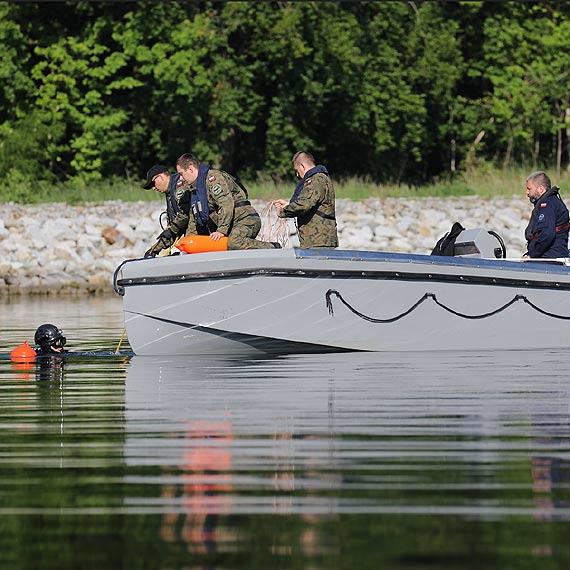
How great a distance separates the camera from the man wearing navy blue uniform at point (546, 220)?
523 inches

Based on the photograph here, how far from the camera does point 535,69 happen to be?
133ft

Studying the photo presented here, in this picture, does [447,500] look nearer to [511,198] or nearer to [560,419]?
[560,419]

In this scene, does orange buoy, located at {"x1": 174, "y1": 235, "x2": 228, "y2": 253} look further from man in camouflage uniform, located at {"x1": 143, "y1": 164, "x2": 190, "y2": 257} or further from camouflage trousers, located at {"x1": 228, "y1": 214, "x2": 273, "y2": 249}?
man in camouflage uniform, located at {"x1": 143, "y1": 164, "x2": 190, "y2": 257}

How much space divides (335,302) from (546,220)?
195 cm

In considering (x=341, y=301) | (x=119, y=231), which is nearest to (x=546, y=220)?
(x=341, y=301)

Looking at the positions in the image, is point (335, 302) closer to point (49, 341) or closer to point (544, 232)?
point (544, 232)

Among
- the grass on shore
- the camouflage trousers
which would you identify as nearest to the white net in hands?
the camouflage trousers

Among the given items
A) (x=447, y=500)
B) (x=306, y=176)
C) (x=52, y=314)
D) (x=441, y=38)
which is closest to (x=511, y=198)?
(x=441, y=38)

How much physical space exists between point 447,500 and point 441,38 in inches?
1364

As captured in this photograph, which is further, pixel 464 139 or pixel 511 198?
pixel 464 139

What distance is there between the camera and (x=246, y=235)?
13.0 m

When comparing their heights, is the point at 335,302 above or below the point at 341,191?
below

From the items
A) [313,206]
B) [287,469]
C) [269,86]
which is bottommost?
[287,469]

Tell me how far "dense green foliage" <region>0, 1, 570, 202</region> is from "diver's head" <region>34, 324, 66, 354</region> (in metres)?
23.2
